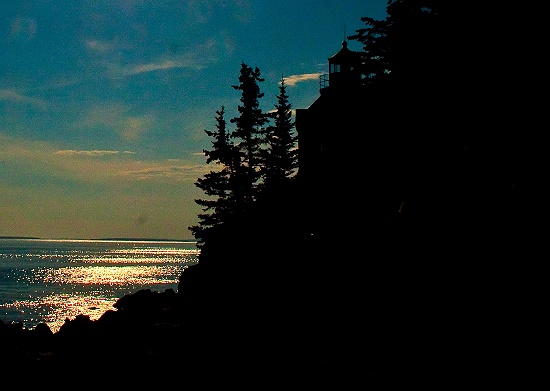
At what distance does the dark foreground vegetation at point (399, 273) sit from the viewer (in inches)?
591

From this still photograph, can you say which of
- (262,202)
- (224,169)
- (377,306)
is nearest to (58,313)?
(224,169)

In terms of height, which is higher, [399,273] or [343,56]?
[343,56]

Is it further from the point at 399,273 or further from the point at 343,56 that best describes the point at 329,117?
the point at 399,273

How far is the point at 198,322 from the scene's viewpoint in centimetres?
2289

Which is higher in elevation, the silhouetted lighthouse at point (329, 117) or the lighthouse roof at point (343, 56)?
the lighthouse roof at point (343, 56)

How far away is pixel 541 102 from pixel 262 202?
2064cm

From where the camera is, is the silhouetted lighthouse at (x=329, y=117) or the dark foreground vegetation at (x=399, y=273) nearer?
the dark foreground vegetation at (x=399, y=273)

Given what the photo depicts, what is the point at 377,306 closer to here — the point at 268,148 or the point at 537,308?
the point at 537,308

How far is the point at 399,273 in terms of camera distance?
58.9 ft

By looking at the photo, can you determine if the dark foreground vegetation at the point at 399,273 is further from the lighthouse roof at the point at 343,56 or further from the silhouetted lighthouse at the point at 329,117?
the lighthouse roof at the point at 343,56

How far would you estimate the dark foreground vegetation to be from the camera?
49.3ft

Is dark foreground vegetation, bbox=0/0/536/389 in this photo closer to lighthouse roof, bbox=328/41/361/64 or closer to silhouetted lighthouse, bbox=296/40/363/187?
silhouetted lighthouse, bbox=296/40/363/187

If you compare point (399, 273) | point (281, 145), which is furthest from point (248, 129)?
point (399, 273)

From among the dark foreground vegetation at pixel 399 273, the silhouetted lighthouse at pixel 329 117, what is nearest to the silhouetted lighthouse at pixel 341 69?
the silhouetted lighthouse at pixel 329 117
